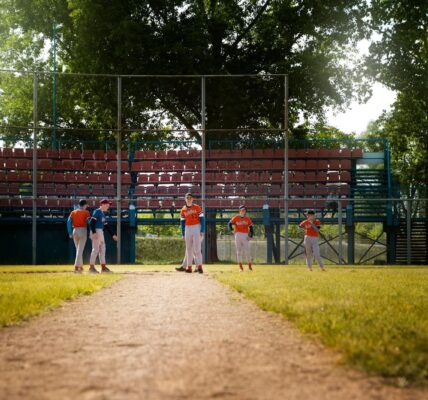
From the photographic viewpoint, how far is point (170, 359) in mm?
5125

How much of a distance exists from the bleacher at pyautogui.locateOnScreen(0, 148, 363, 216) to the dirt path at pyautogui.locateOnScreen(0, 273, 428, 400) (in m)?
21.4

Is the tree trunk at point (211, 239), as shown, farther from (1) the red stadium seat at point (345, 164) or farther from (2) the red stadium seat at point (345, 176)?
(1) the red stadium seat at point (345, 164)

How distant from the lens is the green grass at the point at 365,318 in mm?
4898

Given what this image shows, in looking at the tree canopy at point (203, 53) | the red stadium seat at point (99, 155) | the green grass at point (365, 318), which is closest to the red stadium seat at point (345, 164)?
the tree canopy at point (203, 53)

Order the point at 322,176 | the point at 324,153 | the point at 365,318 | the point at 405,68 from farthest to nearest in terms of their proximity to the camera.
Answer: the point at 405,68, the point at 324,153, the point at 322,176, the point at 365,318

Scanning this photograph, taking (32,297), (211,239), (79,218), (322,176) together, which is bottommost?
(32,297)

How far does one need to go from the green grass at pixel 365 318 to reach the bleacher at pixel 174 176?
17410mm

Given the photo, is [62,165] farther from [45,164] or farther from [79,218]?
[79,218]

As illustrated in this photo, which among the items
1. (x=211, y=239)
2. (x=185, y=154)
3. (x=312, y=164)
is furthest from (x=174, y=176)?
(x=312, y=164)

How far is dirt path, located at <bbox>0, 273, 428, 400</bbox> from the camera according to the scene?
4.13 meters

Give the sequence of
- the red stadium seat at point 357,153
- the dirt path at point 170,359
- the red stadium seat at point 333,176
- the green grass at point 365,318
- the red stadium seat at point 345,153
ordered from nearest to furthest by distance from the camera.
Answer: the dirt path at point 170,359 → the green grass at point 365,318 → the red stadium seat at point 333,176 → the red stadium seat at point 357,153 → the red stadium seat at point 345,153

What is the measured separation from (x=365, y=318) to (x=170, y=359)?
8.98 ft

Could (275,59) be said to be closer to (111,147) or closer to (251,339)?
(111,147)

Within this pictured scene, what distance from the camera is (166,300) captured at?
9.91 meters
